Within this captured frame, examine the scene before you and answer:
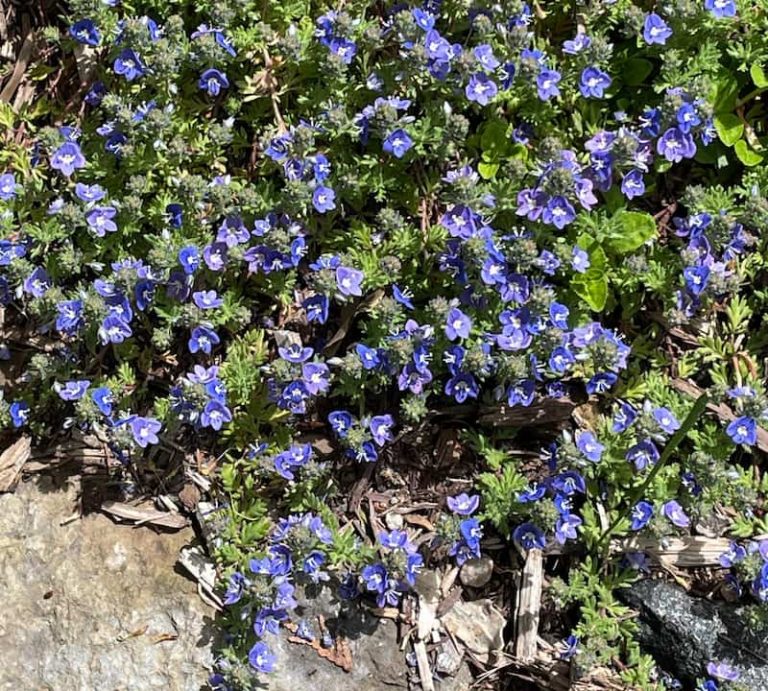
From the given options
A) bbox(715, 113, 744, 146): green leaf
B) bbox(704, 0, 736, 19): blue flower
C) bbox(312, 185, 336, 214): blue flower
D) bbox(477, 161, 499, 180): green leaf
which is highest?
bbox(704, 0, 736, 19): blue flower

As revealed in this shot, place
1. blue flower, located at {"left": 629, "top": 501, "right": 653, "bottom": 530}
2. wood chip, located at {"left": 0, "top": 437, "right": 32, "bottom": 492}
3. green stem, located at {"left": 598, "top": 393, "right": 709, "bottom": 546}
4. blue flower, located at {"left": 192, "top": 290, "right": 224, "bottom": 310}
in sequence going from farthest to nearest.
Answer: wood chip, located at {"left": 0, "top": 437, "right": 32, "bottom": 492}
blue flower, located at {"left": 192, "top": 290, "right": 224, "bottom": 310}
blue flower, located at {"left": 629, "top": 501, "right": 653, "bottom": 530}
green stem, located at {"left": 598, "top": 393, "right": 709, "bottom": 546}

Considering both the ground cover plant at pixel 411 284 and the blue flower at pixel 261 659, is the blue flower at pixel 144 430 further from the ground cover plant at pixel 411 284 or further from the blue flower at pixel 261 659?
the blue flower at pixel 261 659

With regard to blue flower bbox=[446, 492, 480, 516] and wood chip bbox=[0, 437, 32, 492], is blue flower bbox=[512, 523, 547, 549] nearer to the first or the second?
blue flower bbox=[446, 492, 480, 516]

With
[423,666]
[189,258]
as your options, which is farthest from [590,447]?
[189,258]

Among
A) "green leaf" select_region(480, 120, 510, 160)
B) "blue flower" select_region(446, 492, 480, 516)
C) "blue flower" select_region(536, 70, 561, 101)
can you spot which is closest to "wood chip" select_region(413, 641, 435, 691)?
"blue flower" select_region(446, 492, 480, 516)

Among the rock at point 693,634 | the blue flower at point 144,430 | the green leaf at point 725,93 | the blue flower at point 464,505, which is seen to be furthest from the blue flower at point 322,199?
the rock at point 693,634
